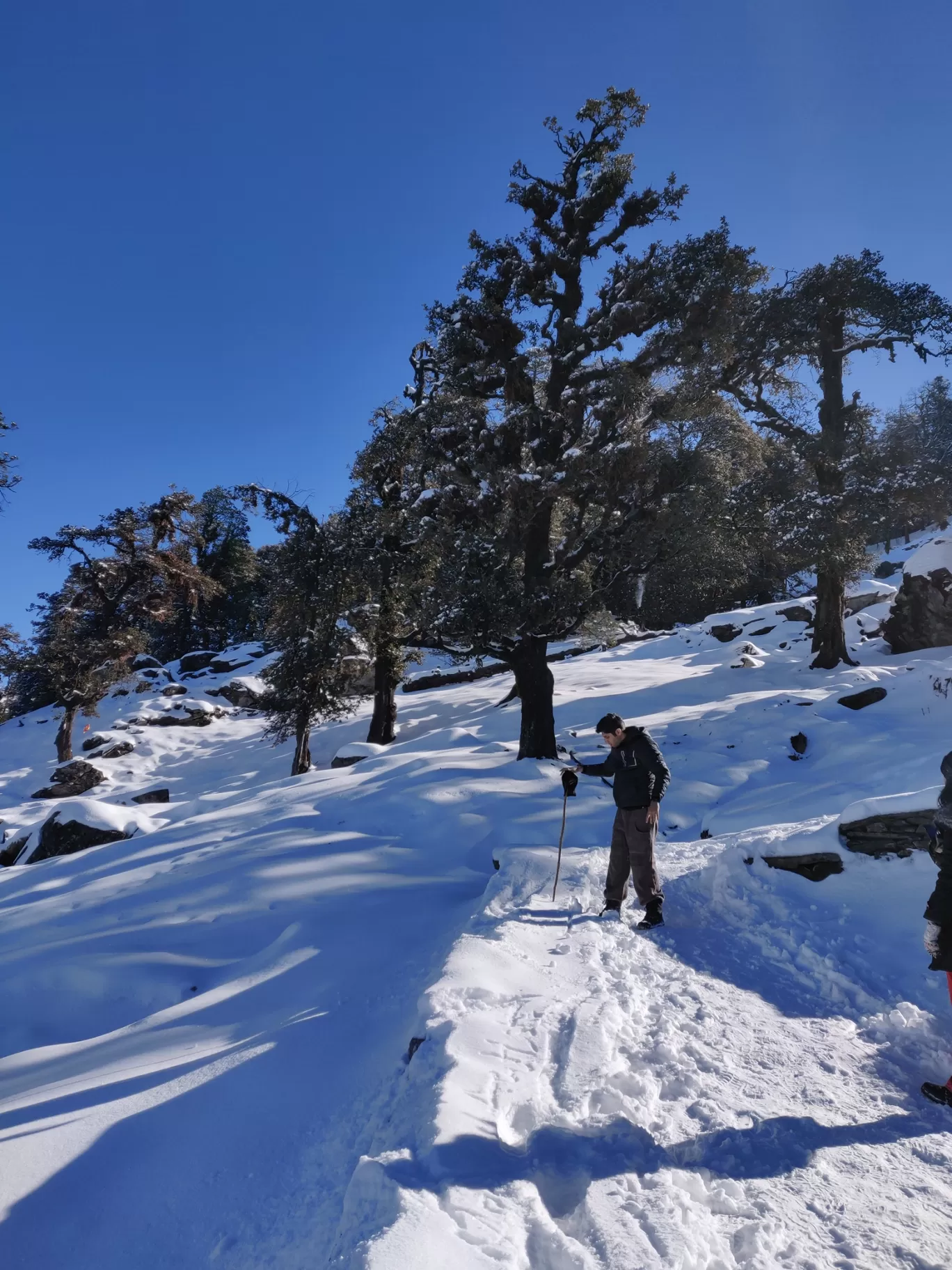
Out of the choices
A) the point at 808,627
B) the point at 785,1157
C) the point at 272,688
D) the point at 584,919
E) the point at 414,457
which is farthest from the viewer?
the point at 808,627

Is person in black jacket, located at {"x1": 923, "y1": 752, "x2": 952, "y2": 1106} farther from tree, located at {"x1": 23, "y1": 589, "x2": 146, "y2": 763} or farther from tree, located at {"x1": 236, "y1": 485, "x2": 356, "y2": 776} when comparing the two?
tree, located at {"x1": 23, "y1": 589, "x2": 146, "y2": 763}

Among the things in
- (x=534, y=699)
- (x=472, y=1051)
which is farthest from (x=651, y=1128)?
(x=534, y=699)

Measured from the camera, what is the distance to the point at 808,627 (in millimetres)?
26172

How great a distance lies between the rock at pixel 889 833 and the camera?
5719 mm

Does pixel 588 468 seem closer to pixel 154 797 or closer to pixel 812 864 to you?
pixel 812 864

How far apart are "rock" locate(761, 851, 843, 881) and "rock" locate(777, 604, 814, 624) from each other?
2471 centimetres

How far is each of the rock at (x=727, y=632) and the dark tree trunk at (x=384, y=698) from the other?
1804cm

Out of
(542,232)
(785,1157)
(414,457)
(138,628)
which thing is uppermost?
(542,232)

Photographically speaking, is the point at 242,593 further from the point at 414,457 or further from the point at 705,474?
the point at 705,474

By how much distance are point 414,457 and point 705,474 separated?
6258mm

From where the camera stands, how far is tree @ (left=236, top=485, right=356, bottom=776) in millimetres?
16953

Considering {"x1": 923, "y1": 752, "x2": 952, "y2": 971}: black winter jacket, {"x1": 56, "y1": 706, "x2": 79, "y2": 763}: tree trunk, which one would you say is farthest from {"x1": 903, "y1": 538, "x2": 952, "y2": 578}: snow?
{"x1": 56, "y1": 706, "x2": 79, "y2": 763}: tree trunk

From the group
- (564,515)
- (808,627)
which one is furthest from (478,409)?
(808,627)

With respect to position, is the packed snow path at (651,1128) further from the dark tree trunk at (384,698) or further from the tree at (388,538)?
the dark tree trunk at (384,698)
